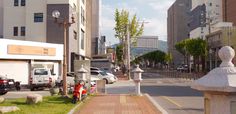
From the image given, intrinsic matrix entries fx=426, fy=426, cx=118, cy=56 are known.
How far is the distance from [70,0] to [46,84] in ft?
60.5

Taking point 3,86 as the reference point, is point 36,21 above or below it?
above

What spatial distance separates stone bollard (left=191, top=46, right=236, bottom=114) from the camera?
15.2 feet

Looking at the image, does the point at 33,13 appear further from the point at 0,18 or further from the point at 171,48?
the point at 171,48

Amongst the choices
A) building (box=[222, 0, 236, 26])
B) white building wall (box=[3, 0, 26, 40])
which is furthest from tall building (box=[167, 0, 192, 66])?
white building wall (box=[3, 0, 26, 40])

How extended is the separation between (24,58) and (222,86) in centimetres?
3543

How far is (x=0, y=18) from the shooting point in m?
53.2

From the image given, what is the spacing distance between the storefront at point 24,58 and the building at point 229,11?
61.6 meters

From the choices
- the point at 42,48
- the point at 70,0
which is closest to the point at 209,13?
the point at 70,0

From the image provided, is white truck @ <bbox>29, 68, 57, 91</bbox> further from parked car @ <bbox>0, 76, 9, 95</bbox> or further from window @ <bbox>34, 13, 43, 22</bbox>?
window @ <bbox>34, 13, 43, 22</bbox>

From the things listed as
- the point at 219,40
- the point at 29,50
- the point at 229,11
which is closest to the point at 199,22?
the point at 229,11

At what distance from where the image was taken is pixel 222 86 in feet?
15.0

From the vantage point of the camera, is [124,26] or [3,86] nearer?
[3,86]

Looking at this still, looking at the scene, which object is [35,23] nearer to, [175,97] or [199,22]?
[175,97]

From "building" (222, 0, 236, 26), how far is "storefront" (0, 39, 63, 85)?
61.6m
